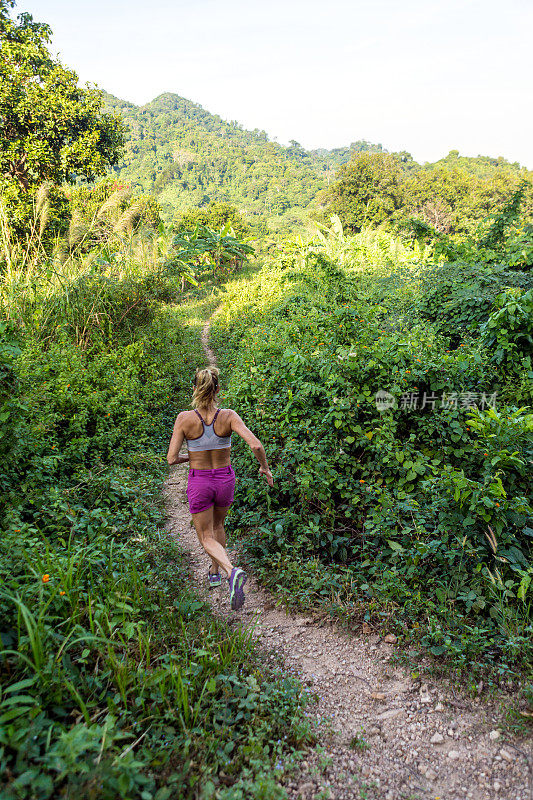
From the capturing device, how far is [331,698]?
2.58 m

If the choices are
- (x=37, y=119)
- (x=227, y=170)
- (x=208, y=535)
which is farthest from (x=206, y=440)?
(x=227, y=170)

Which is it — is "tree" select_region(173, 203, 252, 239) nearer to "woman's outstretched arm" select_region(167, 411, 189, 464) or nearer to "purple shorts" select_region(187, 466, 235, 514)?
"woman's outstretched arm" select_region(167, 411, 189, 464)

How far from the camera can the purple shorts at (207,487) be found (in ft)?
11.1

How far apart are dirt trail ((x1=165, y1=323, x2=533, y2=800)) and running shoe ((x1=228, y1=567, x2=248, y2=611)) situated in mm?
159

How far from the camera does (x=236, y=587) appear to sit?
3105mm

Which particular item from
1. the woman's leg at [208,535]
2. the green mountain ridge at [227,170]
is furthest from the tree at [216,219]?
the woman's leg at [208,535]

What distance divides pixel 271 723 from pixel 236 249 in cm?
2110

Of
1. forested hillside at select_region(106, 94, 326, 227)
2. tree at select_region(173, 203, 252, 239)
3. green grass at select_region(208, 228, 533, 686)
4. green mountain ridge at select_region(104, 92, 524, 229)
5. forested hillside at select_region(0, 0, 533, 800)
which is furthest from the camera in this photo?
forested hillside at select_region(106, 94, 326, 227)

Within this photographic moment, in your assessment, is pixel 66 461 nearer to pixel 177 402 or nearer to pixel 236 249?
pixel 177 402

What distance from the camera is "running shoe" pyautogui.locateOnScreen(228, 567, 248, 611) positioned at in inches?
122

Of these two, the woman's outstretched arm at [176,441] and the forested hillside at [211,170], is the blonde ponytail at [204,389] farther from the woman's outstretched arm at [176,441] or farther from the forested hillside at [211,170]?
the forested hillside at [211,170]

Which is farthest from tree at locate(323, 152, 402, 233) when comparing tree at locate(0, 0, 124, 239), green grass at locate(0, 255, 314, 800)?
green grass at locate(0, 255, 314, 800)

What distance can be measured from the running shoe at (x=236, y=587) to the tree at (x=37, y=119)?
35.8ft

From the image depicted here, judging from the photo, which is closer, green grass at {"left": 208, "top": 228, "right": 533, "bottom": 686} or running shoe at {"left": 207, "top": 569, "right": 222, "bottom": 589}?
green grass at {"left": 208, "top": 228, "right": 533, "bottom": 686}
